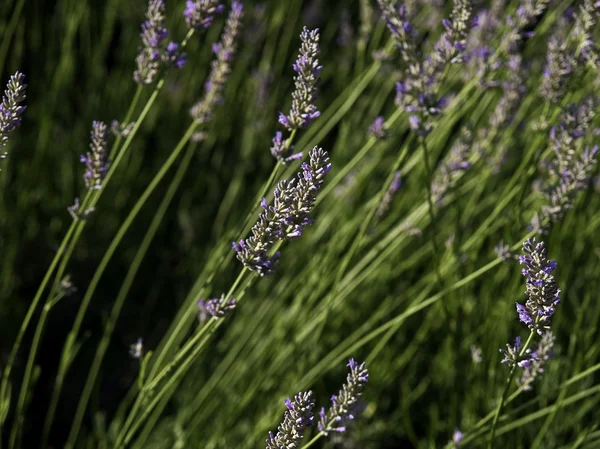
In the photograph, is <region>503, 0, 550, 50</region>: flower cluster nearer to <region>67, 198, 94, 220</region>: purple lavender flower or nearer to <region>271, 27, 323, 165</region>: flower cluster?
<region>271, 27, 323, 165</region>: flower cluster

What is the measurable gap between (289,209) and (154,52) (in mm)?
613

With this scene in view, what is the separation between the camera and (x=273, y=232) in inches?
44.3

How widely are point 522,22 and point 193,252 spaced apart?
1624 mm

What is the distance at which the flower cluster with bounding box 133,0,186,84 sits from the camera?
1.47 meters

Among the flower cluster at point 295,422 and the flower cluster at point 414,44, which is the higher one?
the flower cluster at point 414,44

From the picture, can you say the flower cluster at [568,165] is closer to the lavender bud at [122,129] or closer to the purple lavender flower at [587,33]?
the purple lavender flower at [587,33]

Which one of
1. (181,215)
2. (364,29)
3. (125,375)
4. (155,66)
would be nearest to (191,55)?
(181,215)

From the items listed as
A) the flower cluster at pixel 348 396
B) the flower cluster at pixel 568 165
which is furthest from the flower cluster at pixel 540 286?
the flower cluster at pixel 568 165

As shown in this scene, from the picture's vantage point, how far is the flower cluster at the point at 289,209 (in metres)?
1.07

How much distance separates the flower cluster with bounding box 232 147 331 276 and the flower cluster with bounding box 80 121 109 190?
45 centimetres

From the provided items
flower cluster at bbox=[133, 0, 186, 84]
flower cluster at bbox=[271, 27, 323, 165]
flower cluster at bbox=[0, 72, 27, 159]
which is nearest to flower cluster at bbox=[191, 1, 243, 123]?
flower cluster at bbox=[133, 0, 186, 84]

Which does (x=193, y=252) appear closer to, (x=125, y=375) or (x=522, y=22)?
(x=125, y=375)

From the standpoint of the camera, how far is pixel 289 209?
1.09 m

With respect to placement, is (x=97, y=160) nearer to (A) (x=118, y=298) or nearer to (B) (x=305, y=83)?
(B) (x=305, y=83)
